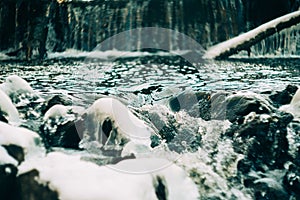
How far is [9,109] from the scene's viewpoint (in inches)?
97.6

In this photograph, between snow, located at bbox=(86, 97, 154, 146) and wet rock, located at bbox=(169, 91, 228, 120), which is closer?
snow, located at bbox=(86, 97, 154, 146)

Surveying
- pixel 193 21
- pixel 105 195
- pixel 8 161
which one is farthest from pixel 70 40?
pixel 105 195

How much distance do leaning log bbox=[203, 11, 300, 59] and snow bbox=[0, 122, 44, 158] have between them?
1.43m

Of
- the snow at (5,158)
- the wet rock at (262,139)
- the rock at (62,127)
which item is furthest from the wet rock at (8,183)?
the wet rock at (262,139)

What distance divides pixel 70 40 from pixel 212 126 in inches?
52.1

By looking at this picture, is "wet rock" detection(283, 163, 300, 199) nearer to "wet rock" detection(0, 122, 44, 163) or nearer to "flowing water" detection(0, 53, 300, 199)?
"flowing water" detection(0, 53, 300, 199)

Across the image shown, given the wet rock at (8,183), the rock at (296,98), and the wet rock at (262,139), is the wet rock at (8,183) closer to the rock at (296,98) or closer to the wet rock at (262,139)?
the wet rock at (262,139)

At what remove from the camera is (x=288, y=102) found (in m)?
2.55

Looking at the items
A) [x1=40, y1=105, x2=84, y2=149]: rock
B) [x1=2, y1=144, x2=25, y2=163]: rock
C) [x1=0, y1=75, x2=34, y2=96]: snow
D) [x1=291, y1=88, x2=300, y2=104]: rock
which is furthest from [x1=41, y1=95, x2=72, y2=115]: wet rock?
[x1=291, y1=88, x2=300, y2=104]: rock

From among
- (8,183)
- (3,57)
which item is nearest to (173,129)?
(8,183)

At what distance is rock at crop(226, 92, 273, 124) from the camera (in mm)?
2514

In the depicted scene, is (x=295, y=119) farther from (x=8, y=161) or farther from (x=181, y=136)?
(x=8, y=161)

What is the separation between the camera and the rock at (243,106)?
2.51 metres

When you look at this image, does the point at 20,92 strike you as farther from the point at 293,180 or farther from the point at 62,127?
the point at 293,180
